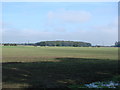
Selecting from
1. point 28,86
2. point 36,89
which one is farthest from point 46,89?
point 28,86

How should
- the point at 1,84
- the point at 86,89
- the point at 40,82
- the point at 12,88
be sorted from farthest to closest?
the point at 40,82 < the point at 1,84 < the point at 12,88 < the point at 86,89

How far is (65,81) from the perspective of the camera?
12398 millimetres

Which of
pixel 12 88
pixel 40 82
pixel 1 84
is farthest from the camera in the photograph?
pixel 40 82

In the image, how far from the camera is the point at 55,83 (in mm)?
11758

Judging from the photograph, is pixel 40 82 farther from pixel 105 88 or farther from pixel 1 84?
pixel 105 88

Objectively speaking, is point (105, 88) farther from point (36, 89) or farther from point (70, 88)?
point (36, 89)

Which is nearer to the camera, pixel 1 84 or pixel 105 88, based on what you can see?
pixel 105 88

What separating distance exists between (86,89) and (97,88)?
56 cm

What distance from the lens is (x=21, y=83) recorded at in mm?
11586

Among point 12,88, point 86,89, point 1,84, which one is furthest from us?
point 1,84

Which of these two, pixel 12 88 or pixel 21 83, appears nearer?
pixel 12 88

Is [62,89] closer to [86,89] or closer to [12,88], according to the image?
[86,89]

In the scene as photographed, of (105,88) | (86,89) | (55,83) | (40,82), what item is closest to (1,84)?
(40,82)

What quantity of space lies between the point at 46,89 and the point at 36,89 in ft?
1.65
